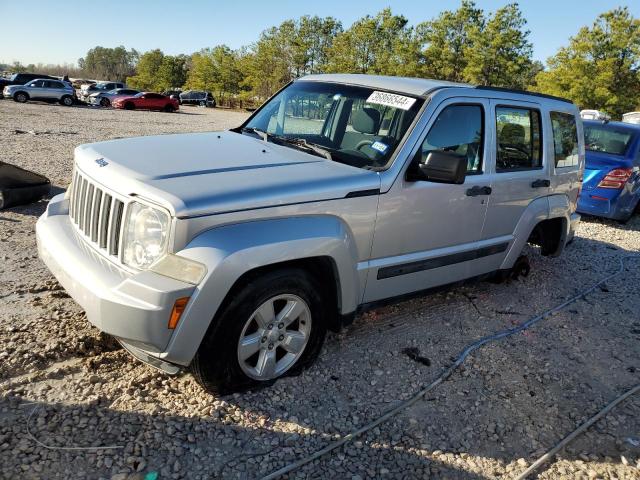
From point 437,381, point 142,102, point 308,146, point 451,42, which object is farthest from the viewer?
point 451,42

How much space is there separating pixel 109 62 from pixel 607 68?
133487 millimetres

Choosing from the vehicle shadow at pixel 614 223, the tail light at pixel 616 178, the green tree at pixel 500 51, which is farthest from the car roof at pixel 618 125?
the green tree at pixel 500 51

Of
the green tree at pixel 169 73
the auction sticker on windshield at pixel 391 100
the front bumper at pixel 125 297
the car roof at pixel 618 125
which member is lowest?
the front bumper at pixel 125 297

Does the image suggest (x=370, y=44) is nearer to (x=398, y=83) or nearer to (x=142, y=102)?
(x=142, y=102)

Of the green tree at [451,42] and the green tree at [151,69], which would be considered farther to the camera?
the green tree at [151,69]

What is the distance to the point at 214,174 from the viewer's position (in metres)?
2.98

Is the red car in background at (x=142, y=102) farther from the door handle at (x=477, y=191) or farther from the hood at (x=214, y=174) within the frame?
the door handle at (x=477, y=191)

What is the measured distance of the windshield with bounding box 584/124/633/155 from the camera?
8891mm

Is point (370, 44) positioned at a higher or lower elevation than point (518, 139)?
higher

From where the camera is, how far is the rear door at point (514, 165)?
429 cm

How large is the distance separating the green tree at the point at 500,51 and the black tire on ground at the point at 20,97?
29.1 metres

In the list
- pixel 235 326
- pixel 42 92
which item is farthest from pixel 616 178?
pixel 42 92

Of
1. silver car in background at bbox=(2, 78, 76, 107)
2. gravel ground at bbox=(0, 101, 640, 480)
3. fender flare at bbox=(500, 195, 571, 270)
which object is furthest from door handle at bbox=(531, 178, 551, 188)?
silver car in background at bbox=(2, 78, 76, 107)

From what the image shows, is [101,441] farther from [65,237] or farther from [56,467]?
[65,237]
